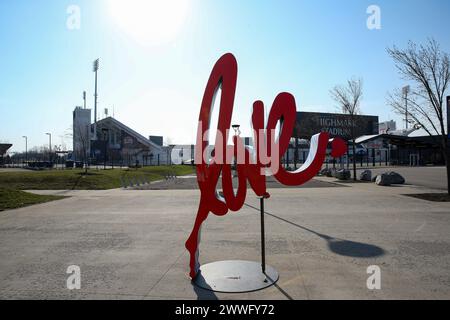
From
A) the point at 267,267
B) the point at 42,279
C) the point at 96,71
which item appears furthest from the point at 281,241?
the point at 96,71

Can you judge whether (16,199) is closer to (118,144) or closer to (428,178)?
(428,178)

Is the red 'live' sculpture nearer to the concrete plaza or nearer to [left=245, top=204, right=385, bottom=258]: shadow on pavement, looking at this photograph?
the concrete plaza

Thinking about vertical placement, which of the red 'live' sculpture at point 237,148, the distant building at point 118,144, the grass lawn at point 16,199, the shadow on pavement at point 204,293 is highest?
the distant building at point 118,144

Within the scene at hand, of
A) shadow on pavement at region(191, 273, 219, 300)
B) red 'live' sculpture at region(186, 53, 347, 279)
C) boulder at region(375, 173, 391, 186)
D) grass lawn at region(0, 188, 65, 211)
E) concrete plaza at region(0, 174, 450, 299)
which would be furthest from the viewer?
boulder at region(375, 173, 391, 186)

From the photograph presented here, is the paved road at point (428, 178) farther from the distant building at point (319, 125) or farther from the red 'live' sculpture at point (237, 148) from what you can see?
the red 'live' sculpture at point (237, 148)

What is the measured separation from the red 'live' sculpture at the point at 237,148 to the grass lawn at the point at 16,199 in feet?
36.2

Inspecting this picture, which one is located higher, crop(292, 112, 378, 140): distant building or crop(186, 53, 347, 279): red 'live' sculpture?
crop(292, 112, 378, 140): distant building

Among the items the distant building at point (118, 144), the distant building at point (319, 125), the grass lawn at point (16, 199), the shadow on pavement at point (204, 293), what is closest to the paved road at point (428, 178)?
the distant building at point (319, 125)

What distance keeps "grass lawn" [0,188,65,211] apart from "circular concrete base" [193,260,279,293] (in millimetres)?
10796

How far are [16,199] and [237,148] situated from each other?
1328 cm

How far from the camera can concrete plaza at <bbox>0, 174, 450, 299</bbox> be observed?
201 inches

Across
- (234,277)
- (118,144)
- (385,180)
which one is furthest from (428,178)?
(118,144)

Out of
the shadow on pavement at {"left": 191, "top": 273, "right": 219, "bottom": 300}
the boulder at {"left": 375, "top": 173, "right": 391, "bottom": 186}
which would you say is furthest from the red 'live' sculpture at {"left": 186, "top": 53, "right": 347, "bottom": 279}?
the boulder at {"left": 375, "top": 173, "right": 391, "bottom": 186}

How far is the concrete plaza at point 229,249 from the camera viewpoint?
5.12 m
